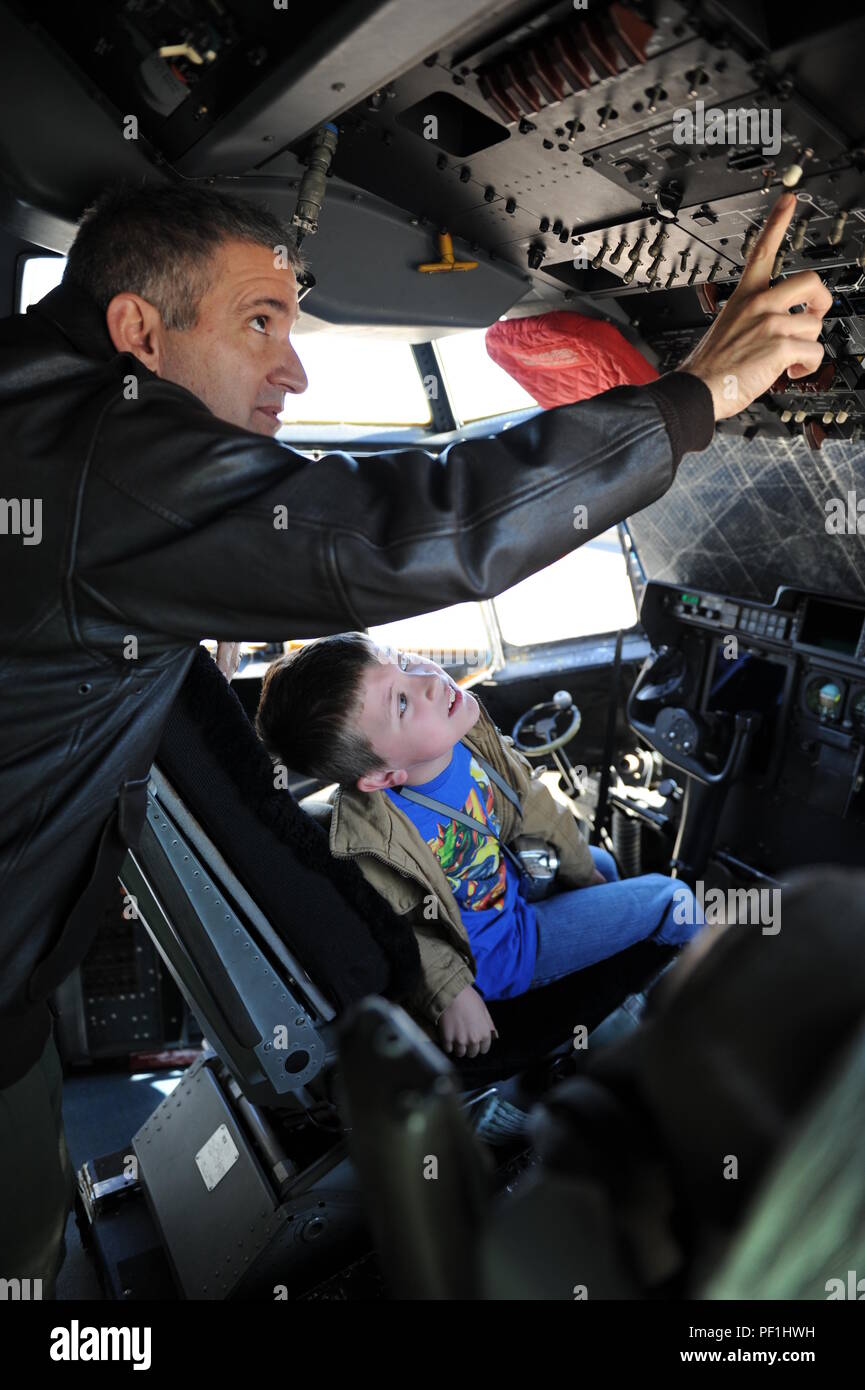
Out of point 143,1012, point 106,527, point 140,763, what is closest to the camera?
point 106,527

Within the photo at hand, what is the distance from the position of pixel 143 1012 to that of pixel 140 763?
1.89m

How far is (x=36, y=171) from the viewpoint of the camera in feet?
5.14

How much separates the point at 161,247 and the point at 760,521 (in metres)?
1.93

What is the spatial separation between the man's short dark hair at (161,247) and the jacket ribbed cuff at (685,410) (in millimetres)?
586

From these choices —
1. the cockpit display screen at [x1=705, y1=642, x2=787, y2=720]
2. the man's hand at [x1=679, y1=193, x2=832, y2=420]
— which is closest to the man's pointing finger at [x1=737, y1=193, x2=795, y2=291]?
the man's hand at [x1=679, y1=193, x2=832, y2=420]

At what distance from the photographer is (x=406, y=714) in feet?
5.85

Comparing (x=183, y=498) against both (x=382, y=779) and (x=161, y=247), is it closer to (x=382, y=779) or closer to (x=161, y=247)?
(x=161, y=247)

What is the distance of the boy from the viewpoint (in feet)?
5.74

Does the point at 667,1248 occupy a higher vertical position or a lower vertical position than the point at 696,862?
lower

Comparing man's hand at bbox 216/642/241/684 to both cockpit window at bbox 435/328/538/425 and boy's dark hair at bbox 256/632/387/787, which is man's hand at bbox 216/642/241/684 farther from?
cockpit window at bbox 435/328/538/425

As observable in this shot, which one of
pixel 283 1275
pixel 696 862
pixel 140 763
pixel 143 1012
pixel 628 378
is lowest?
pixel 283 1275

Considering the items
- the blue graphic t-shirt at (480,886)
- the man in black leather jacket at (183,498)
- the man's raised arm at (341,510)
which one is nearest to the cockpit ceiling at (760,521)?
the blue graphic t-shirt at (480,886)
